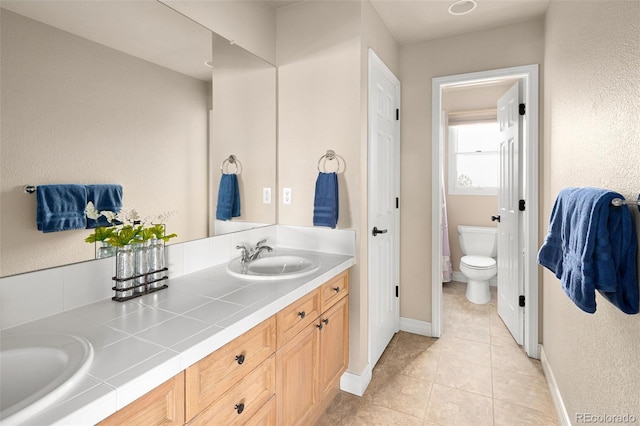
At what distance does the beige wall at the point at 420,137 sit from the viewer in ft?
8.64

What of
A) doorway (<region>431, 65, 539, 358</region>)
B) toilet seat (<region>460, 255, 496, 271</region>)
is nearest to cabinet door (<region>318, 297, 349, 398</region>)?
doorway (<region>431, 65, 539, 358</region>)

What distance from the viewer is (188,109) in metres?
1.69

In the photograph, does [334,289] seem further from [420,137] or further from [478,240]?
[478,240]

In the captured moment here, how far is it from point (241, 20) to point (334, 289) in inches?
65.1

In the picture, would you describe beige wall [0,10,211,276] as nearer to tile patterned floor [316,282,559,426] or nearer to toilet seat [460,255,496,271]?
tile patterned floor [316,282,559,426]

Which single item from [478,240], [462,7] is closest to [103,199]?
[462,7]

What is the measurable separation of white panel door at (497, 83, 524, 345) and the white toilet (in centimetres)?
30

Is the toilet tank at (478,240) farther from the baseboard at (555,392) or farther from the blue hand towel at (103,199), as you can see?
the blue hand towel at (103,199)

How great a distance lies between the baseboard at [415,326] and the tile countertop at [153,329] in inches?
63.6

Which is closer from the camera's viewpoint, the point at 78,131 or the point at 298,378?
the point at 78,131

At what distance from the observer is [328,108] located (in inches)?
81.5

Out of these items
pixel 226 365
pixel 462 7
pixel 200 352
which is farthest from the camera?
pixel 462 7

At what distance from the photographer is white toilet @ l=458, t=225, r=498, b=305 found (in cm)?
339

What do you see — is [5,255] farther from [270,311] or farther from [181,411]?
[270,311]
